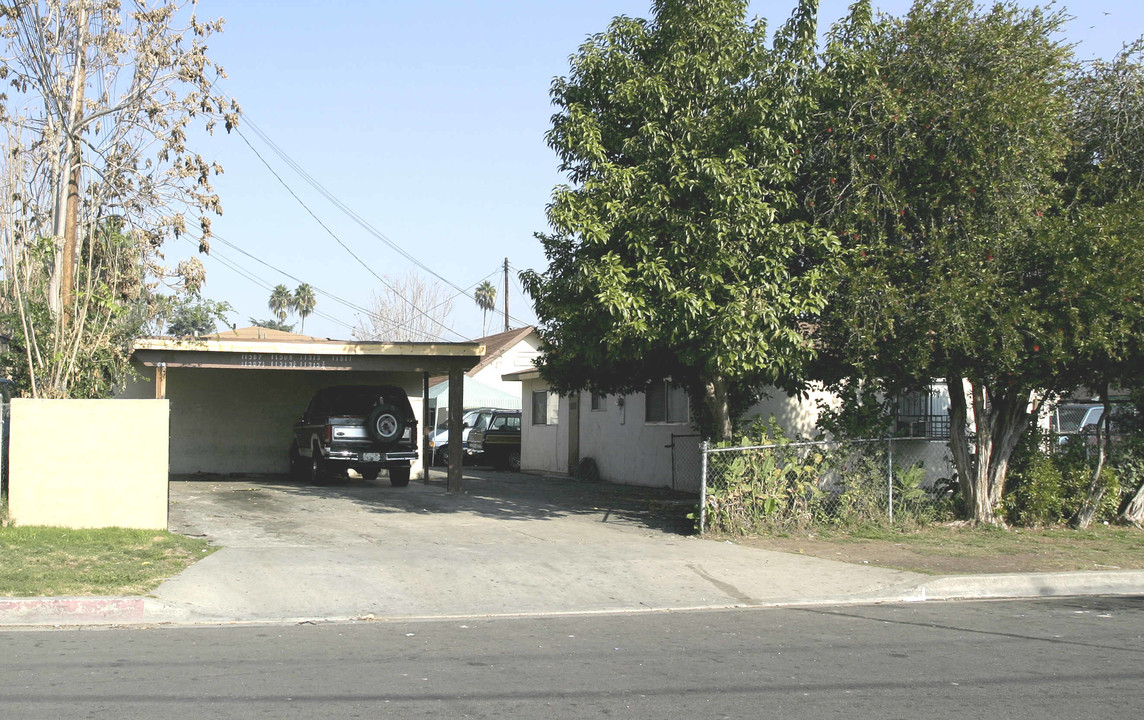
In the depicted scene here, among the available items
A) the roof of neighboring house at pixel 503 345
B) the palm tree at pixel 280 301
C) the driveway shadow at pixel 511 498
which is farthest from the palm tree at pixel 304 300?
the driveway shadow at pixel 511 498

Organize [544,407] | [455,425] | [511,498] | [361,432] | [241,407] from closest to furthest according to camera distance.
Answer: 1. [511,498]
2. [455,425]
3. [361,432]
4. [241,407]
5. [544,407]

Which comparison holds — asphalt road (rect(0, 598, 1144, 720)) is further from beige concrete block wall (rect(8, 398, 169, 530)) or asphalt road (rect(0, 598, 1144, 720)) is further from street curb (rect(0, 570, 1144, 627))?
beige concrete block wall (rect(8, 398, 169, 530))

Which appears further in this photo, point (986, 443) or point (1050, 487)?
point (1050, 487)

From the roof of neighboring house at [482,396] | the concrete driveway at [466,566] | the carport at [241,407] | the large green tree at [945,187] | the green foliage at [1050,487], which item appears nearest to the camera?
the concrete driveway at [466,566]

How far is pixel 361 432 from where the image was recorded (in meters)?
19.4

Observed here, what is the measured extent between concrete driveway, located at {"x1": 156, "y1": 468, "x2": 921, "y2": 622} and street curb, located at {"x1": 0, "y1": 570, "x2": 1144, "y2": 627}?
75 mm

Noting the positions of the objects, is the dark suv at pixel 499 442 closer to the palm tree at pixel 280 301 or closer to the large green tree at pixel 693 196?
the large green tree at pixel 693 196

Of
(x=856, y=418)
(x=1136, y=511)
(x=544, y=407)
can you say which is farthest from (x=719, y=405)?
(x=544, y=407)

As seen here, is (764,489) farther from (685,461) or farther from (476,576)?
(685,461)

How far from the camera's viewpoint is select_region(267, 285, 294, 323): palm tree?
273 feet

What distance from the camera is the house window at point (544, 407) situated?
90.2 feet

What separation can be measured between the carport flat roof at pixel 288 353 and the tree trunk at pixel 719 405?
17.6 ft

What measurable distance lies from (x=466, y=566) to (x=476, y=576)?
479 millimetres

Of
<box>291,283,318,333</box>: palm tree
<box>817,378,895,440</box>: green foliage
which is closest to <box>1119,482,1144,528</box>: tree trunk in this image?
<box>817,378,895,440</box>: green foliage
